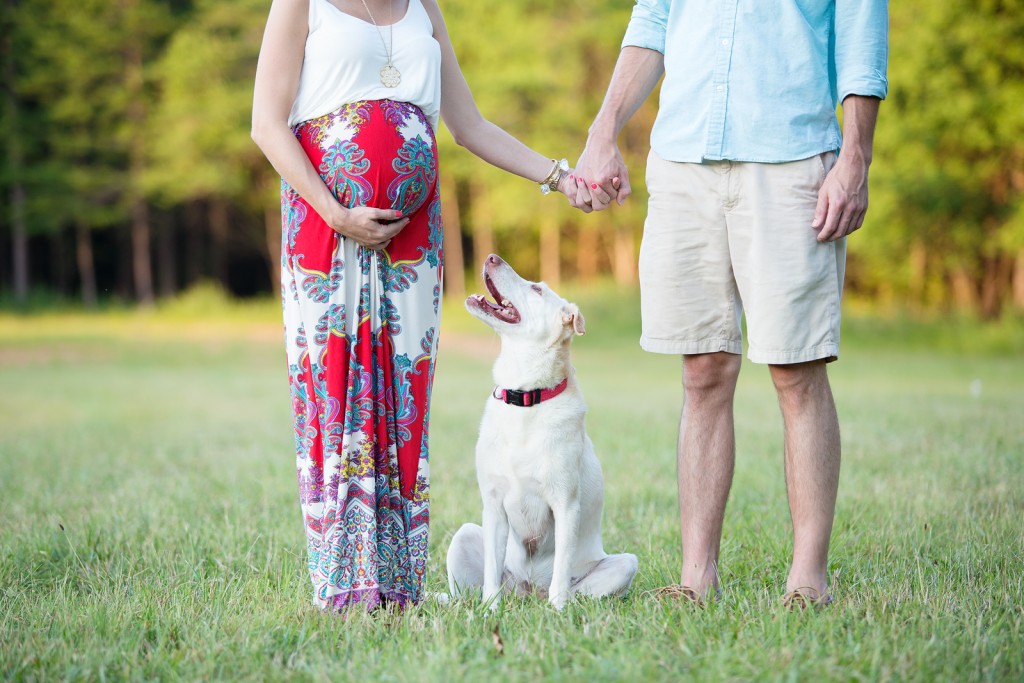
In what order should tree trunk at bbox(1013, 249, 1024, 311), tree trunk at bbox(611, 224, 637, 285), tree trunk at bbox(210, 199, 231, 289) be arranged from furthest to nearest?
1. tree trunk at bbox(210, 199, 231, 289)
2. tree trunk at bbox(611, 224, 637, 285)
3. tree trunk at bbox(1013, 249, 1024, 311)

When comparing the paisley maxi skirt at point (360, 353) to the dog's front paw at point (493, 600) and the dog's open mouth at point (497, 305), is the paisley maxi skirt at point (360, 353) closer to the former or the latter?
the dog's front paw at point (493, 600)

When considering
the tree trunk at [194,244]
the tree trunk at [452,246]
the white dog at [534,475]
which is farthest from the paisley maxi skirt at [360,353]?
the tree trunk at [194,244]

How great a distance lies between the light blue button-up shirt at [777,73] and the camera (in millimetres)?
2900

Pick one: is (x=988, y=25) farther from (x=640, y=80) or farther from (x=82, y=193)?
(x=82, y=193)

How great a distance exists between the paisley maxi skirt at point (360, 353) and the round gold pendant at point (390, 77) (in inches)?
2.4

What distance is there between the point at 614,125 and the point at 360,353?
1.24 metres

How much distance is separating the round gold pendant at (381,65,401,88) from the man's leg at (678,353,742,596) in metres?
1.37

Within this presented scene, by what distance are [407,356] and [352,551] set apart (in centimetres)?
66

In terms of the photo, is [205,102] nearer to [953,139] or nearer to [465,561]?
[953,139]

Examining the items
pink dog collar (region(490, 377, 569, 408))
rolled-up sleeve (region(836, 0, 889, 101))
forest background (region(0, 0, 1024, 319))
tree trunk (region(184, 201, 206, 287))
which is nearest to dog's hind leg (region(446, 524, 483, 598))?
pink dog collar (region(490, 377, 569, 408))

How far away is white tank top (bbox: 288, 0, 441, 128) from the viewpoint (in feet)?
9.52

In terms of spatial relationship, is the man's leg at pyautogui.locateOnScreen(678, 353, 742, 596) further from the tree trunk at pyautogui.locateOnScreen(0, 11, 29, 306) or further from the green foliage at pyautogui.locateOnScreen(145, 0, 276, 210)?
the tree trunk at pyautogui.locateOnScreen(0, 11, 29, 306)

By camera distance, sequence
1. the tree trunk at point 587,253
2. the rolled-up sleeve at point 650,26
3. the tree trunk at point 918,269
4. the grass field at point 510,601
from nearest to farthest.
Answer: the grass field at point 510,601, the rolled-up sleeve at point 650,26, the tree trunk at point 918,269, the tree trunk at point 587,253

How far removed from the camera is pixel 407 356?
3.11 m
